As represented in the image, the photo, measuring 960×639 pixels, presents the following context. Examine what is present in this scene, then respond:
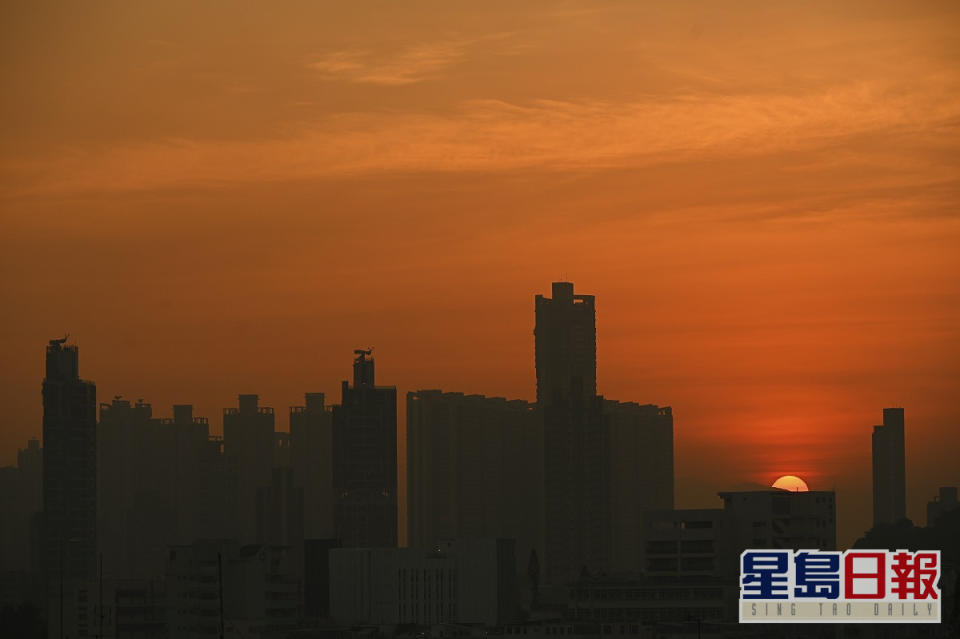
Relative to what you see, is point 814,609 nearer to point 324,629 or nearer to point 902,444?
point 324,629

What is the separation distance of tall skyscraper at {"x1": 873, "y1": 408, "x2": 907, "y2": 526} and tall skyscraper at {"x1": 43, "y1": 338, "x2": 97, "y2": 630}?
7267 centimetres

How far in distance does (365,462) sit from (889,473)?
50781 mm

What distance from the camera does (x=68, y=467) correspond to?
169m

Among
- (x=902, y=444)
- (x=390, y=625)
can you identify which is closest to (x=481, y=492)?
(x=902, y=444)

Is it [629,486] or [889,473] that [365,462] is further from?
[889,473]

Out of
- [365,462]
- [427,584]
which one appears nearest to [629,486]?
[365,462]

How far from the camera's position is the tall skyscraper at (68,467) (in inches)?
6393

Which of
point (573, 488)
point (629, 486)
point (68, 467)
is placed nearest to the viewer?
point (68, 467)

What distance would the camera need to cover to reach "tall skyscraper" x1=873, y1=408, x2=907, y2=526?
185500mm

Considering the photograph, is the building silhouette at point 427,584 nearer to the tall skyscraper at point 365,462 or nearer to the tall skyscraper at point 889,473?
the tall skyscraper at point 365,462

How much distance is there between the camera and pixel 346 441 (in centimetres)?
17938

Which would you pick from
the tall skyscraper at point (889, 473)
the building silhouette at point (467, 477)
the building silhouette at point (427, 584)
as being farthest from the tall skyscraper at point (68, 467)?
the tall skyscraper at point (889, 473)

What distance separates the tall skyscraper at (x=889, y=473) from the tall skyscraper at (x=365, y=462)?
46235 millimetres

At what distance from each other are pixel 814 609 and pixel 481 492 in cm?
16359
